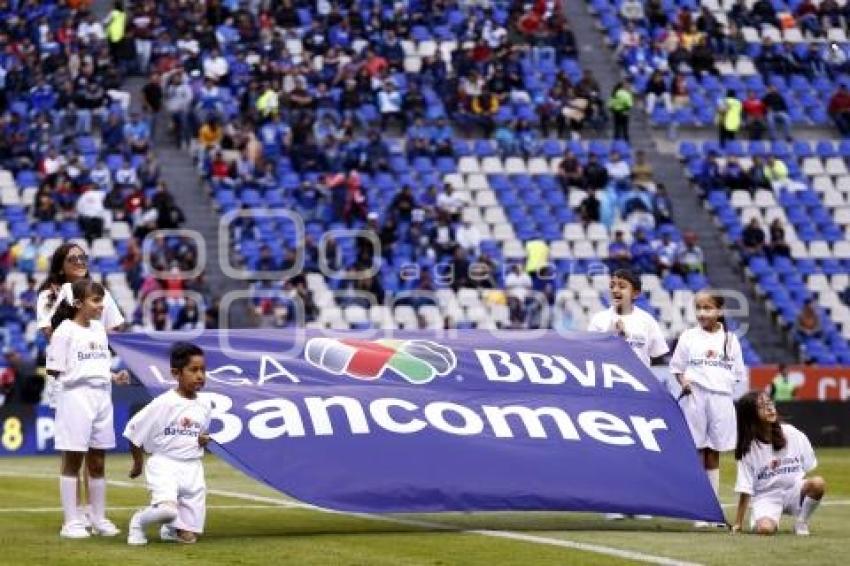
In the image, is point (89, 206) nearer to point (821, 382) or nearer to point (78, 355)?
point (821, 382)

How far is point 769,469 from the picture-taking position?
15258mm

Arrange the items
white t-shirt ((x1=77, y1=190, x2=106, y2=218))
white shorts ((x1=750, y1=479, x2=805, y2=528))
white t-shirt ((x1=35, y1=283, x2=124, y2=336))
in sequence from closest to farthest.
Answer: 1. white t-shirt ((x1=35, y1=283, x2=124, y2=336))
2. white shorts ((x1=750, y1=479, x2=805, y2=528))
3. white t-shirt ((x1=77, y1=190, x2=106, y2=218))

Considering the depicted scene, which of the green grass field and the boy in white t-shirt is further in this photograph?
the boy in white t-shirt

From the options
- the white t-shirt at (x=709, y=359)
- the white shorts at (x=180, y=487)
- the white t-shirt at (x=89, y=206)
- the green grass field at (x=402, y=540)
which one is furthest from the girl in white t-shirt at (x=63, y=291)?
the white t-shirt at (x=89, y=206)

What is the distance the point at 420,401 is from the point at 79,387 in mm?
2486

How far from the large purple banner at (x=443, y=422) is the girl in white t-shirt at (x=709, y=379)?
1.97 ft

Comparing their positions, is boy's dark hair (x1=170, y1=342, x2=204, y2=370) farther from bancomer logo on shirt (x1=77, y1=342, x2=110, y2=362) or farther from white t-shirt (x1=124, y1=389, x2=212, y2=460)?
bancomer logo on shirt (x1=77, y1=342, x2=110, y2=362)

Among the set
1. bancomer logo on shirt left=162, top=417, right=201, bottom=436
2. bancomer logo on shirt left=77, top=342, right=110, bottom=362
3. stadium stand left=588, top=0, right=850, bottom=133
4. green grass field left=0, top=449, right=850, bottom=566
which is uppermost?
stadium stand left=588, top=0, right=850, bottom=133

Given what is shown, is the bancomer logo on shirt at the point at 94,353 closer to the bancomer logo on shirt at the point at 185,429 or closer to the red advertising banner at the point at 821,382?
the bancomer logo on shirt at the point at 185,429

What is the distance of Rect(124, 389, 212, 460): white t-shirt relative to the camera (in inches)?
551

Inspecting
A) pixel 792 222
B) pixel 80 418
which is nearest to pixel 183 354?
pixel 80 418

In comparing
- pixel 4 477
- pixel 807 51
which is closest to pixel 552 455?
pixel 4 477

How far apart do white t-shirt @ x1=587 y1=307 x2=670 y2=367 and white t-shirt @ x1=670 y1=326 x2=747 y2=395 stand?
0.91 ft

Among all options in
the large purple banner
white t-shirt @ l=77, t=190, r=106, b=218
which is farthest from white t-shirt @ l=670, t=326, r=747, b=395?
white t-shirt @ l=77, t=190, r=106, b=218
